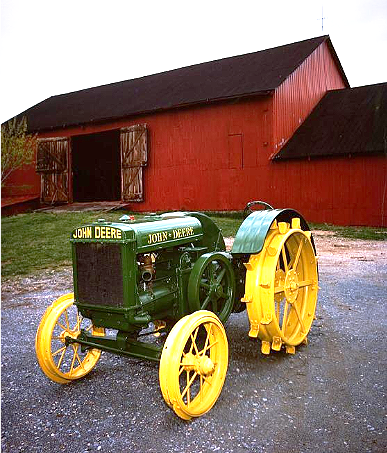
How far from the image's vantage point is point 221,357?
10.5 feet

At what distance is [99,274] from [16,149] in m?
18.0

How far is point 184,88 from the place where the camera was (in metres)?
18.2

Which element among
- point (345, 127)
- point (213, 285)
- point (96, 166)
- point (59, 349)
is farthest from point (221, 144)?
point (59, 349)

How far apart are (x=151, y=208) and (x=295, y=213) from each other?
13658 millimetres

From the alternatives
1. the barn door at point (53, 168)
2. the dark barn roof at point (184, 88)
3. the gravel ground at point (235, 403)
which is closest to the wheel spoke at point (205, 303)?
the gravel ground at point (235, 403)

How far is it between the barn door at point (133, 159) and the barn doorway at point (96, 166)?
1229mm

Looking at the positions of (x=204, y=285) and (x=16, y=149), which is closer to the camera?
(x=204, y=285)

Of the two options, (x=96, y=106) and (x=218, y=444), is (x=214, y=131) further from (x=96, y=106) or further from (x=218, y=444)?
(x=218, y=444)

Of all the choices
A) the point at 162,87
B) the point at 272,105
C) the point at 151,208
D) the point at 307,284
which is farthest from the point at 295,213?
the point at 162,87

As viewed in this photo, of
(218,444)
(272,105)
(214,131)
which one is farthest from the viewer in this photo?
(214,131)

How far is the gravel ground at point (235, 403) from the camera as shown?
2652 millimetres

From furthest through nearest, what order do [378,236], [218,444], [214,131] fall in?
[214,131]
[378,236]
[218,444]

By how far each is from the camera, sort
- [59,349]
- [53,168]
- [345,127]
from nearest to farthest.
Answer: [59,349] → [345,127] → [53,168]

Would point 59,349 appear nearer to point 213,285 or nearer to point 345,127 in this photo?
point 213,285
